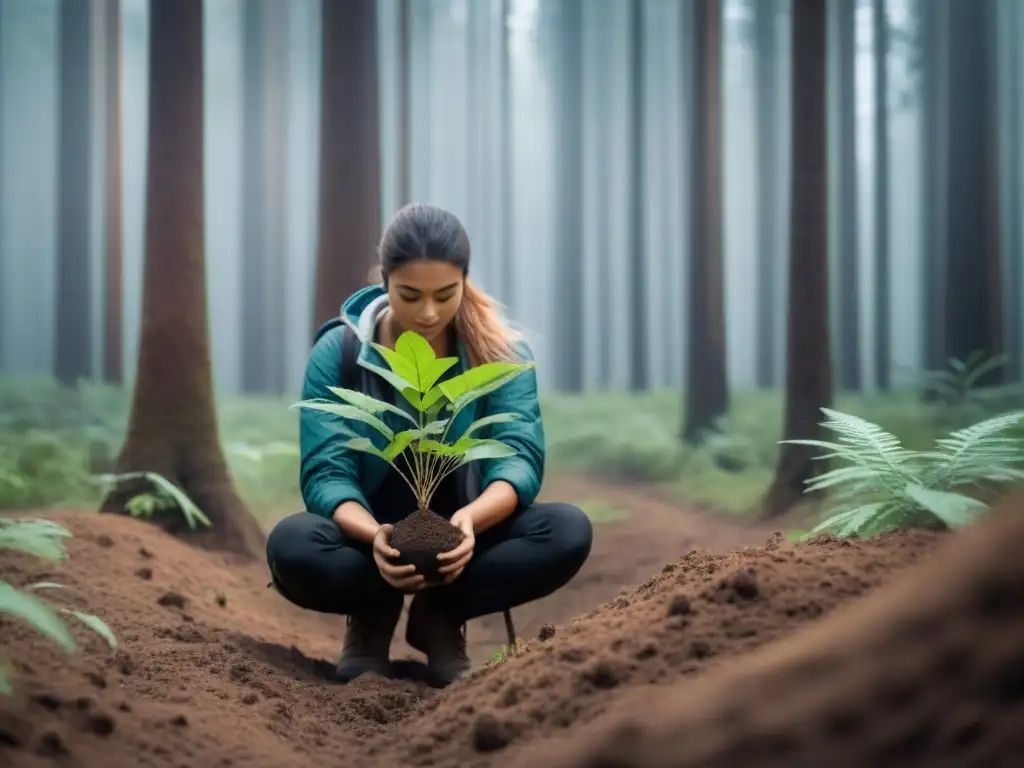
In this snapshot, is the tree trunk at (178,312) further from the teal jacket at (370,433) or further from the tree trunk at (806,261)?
the tree trunk at (806,261)

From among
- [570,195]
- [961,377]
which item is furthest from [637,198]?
[961,377]

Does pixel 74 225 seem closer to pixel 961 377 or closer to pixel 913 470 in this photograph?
pixel 961 377

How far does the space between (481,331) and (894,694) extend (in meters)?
2.14

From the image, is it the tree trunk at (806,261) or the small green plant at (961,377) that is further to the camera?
the small green plant at (961,377)

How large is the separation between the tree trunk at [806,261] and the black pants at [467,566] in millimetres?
2981

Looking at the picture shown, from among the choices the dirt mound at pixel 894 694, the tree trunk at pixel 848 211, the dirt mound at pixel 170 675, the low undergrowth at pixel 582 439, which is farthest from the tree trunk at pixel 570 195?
the dirt mound at pixel 894 694

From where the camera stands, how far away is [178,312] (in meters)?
4.83

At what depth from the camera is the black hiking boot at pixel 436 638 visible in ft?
9.32

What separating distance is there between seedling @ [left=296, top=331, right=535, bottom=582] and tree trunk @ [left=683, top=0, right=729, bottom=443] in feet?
20.2

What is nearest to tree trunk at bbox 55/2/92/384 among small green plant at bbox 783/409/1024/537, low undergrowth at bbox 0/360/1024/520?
low undergrowth at bbox 0/360/1024/520

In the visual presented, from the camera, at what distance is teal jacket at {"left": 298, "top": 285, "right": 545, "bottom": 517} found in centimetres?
281

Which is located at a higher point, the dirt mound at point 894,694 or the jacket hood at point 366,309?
the jacket hood at point 366,309

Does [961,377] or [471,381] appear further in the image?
[961,377]

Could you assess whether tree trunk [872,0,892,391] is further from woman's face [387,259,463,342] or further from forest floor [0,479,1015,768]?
forest floor [0,479,1015,768]
